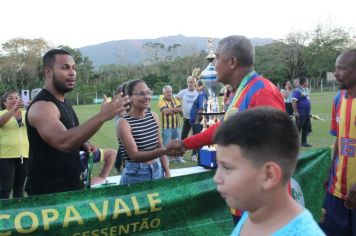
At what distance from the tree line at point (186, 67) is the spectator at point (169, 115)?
45488 millimetres

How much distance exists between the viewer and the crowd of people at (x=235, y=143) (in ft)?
4.61

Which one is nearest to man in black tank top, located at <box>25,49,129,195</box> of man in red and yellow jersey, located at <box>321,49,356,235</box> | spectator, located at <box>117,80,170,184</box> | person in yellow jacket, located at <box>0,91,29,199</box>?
spectator, located at <box>117,80,170,184</box>

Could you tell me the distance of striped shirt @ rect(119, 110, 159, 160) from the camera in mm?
4098

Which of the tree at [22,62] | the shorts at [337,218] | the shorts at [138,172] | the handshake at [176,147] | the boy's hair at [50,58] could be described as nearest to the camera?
the boy's hair at [50,58]

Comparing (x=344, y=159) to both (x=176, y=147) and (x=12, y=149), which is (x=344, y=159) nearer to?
(x=176, y=147)

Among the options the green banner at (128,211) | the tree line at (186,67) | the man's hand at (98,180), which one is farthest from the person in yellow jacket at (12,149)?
the tree line at (186,67)

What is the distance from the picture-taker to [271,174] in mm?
1397

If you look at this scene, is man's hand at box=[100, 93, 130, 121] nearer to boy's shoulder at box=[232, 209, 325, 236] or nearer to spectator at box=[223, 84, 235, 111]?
spectator at box=[223, 84, 235, 111]

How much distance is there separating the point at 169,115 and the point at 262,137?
855 cm

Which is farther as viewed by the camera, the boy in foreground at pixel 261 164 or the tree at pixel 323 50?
the tree at pixel 323 50

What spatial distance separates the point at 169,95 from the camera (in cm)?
1015

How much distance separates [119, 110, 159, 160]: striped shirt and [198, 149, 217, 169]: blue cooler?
3.97m

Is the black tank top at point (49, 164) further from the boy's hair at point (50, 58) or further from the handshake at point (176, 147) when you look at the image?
the handshake at point (176, 147)

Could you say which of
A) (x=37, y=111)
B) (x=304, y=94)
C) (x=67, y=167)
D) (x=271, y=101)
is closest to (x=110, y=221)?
(x=67, y=167)
